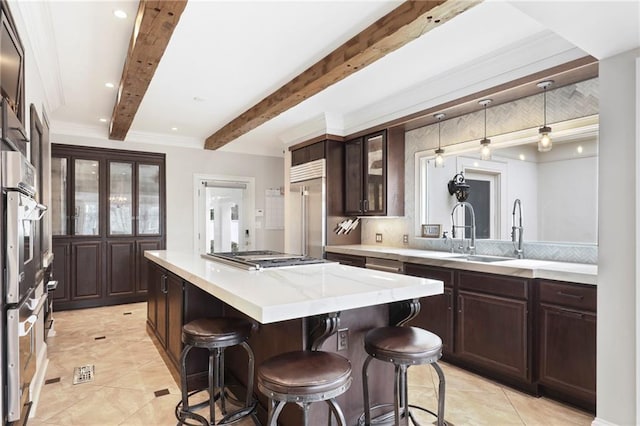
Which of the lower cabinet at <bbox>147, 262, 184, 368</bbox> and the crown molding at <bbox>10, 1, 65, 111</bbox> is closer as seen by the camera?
the crown molding at <bbox>10, 1, 65, 111</bbox>

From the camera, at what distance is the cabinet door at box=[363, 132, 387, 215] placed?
13.9 feet

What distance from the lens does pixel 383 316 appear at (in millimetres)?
2133

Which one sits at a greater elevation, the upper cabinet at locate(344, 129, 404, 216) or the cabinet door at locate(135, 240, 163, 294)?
the upper cabinet at locate(344, 129, 404, 216)

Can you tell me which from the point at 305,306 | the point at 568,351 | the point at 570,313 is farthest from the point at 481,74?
the point at 305,306

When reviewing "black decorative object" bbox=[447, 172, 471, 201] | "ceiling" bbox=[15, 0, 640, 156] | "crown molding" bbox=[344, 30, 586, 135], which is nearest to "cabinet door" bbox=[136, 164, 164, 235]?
"ceiling" bbox=[15, 0, 640, 156]

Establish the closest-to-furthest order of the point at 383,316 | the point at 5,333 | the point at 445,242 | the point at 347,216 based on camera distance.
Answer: the point at 5,333 → the point at 383,316 → the point at 445,242 → the point at 347,216

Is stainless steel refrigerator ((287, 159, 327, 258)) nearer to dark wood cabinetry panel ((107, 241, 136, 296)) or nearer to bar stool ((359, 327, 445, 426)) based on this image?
dark wood cabinetry panel ((107, 241, 136, 296))

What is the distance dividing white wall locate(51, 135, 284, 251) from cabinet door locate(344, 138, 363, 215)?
2.30m

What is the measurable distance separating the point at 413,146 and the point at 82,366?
3915 mm

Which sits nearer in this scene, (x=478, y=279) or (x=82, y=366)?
(x=478, y=279)

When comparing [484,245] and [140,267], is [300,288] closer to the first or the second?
[484,245]

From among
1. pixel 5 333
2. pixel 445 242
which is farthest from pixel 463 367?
pixel 5 333

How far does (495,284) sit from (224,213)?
4.68 meters

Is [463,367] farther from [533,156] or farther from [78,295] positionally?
[78,295]
